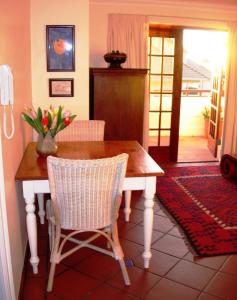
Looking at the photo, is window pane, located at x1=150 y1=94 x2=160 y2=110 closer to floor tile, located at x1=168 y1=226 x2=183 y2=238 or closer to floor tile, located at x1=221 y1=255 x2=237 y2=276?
floor tile, located at x1=168 y1=226 x2=183 y2=238

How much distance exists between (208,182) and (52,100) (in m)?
2.36

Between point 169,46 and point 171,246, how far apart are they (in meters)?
3.41

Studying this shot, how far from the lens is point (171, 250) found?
2.88 m

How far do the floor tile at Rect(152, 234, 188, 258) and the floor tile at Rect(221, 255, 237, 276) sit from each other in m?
0.34

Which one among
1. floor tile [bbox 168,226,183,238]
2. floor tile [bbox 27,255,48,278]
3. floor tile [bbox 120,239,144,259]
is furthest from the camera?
floor tile [bbox 168,226,183,238]

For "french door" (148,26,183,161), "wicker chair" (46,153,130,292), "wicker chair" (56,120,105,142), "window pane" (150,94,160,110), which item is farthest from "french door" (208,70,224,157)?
"wicker chair" (46,153,130,292)

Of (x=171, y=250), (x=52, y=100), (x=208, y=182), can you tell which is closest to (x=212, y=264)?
(x=171, y=250)

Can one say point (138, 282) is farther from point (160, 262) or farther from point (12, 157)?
point (12, 157)

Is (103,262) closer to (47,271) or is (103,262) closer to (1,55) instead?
(47,271)

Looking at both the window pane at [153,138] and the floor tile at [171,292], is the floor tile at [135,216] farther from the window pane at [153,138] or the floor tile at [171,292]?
the window pane at [153,138]

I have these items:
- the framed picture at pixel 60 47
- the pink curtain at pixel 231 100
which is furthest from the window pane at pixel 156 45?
the framed picture at pixel 60 47

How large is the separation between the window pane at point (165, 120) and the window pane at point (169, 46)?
0.97 meters

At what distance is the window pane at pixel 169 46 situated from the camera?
206 inches

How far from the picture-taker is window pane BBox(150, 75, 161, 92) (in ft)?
17.5
